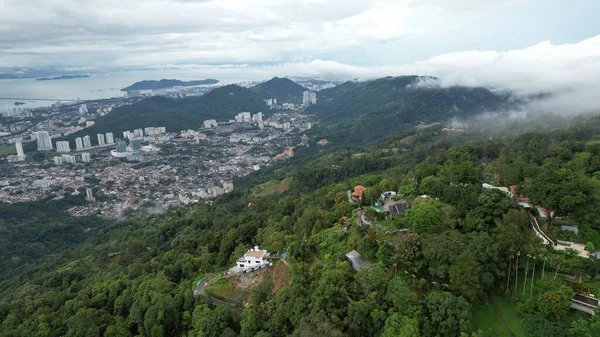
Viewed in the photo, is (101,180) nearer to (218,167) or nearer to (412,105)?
(218,167)

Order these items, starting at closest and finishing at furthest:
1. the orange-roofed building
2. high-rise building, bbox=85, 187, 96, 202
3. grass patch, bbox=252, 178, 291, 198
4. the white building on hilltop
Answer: the white building on hilltop < the orange-roofed building < grass patch, bbox=252, 178, 291, 198 < high-rise building, bbox=85, 187, 96, 202

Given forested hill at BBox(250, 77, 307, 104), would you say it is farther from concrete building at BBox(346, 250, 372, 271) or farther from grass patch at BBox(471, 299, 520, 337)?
grass patch at BBox(471, 299, 520, 337)

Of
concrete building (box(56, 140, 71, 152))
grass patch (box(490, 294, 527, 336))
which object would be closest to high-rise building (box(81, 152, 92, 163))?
concrete building (box(56, 140, 71, 152))

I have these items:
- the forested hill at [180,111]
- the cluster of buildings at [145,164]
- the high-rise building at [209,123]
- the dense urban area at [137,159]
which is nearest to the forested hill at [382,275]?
the cluster of buildings at [145,164]

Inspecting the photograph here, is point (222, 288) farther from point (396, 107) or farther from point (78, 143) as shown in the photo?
point (396, 107)

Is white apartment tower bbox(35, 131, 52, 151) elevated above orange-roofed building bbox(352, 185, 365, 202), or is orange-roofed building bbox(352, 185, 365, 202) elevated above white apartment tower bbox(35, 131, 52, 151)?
orange-roofed building bbox(352, 185, 365, 202)

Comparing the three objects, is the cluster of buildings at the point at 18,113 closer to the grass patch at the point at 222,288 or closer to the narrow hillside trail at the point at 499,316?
the grass patch at the point at 222,288

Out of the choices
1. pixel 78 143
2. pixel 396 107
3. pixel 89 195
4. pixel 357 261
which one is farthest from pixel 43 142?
pixel 357 261

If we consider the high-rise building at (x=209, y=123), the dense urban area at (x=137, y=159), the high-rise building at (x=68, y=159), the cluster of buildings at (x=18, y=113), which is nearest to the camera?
the dense urban area at (x=137, y=159)
